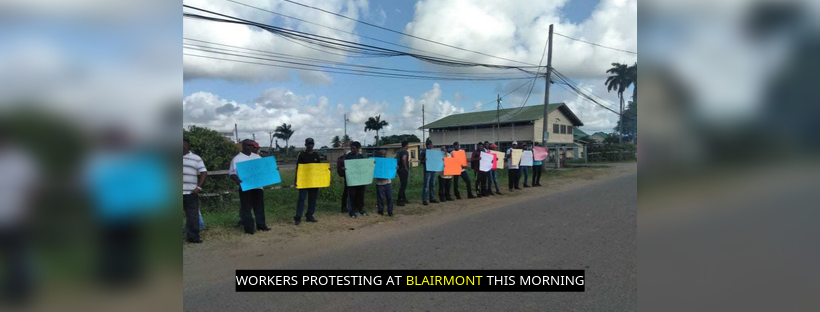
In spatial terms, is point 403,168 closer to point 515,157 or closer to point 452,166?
point 452,166

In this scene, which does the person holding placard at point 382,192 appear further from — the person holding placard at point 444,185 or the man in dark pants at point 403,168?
the person holding placard at point 444,185

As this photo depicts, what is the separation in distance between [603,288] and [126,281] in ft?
10.9

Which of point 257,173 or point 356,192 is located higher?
point 257,173

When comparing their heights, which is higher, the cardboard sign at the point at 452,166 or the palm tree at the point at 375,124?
the palm tree at the point at 375,124

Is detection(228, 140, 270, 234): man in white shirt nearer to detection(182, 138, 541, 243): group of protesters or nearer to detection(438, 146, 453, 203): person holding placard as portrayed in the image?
detection(182, 138, 541, 243): group of protesters

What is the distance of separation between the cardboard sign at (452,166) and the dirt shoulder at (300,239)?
3.86 ft

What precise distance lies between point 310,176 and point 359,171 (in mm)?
1045

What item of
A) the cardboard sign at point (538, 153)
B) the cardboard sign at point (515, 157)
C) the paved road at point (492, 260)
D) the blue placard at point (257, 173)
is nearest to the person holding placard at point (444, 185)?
the paved road at point (492, 260)

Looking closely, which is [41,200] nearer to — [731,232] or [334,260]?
[731,232]

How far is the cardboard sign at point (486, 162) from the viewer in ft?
33.4

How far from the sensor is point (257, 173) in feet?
18.9

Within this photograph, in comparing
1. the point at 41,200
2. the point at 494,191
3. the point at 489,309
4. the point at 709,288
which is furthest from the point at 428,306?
the point at 494,191

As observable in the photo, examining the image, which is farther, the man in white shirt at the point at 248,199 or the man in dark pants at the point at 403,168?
the man in dark pants at the point at 403,168

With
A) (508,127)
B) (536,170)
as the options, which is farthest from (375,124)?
(536,170)
